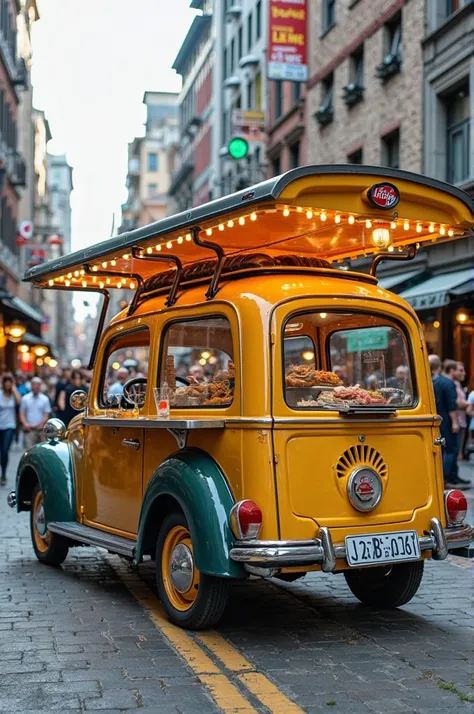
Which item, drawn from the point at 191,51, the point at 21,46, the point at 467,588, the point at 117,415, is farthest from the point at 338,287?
the point at 191,51

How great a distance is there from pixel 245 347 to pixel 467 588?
9.30ft

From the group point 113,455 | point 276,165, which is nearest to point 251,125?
point 276,165

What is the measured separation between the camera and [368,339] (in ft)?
23.4

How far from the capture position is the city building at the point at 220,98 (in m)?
38.0

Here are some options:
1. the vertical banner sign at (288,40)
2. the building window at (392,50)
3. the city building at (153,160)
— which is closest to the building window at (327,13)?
the vertical banner sign at (288,40)

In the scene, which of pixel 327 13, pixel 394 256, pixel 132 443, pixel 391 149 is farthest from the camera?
pixel 327 13

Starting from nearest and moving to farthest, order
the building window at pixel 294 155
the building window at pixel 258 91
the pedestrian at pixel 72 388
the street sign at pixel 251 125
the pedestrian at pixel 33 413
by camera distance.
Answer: the pedestrian at pixel 72 388
the pedestrian at pixel 33 413
the building window at pixel 294 155
the street sign at pixel 251 125
the building window at pixel 258 91

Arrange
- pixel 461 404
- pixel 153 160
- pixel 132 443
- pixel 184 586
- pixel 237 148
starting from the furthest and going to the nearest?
pixel 153 160, pixel 237 148, pixel 461 404, pixel 132 443, pixel 184 586

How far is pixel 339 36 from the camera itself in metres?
27.0

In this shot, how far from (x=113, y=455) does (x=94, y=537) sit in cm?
62

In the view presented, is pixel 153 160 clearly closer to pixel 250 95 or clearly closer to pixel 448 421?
pixel 250 95

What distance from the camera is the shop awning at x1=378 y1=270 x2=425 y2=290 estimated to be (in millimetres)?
21438

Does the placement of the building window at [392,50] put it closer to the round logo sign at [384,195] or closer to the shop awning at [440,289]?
the shop awning at [440,289]

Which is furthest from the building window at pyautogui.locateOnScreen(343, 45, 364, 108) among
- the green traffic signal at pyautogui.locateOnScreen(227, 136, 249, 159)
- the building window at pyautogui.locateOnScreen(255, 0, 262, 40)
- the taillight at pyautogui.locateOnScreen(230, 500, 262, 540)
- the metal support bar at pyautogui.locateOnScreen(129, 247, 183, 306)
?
the taillight at pyautogui.locateOnScreen(230, 500, 262, 540)
